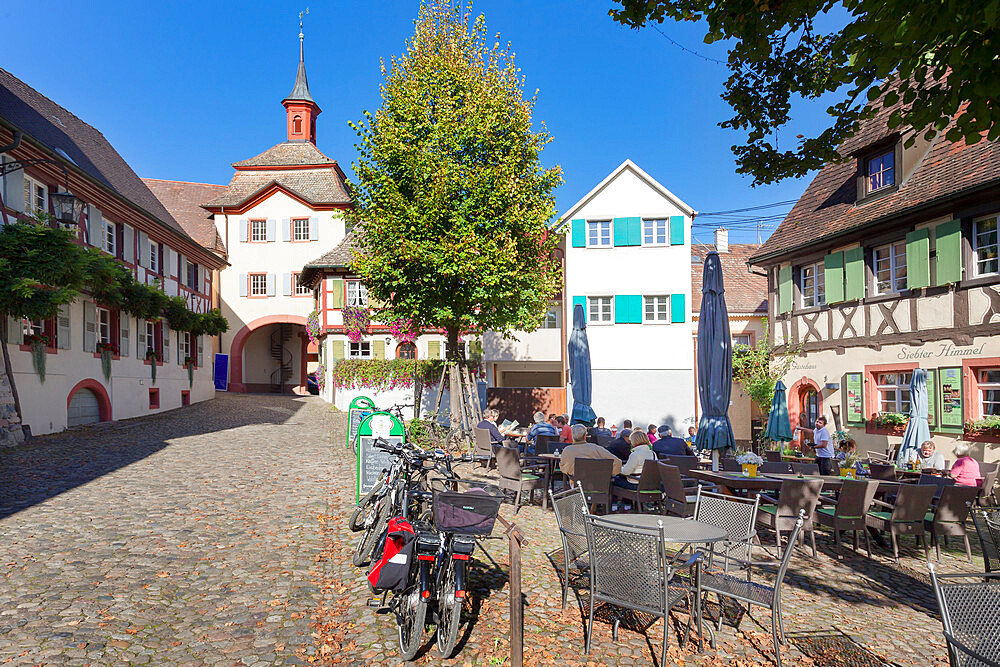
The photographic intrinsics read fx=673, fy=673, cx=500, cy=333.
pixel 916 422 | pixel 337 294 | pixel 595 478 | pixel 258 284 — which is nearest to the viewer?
pixel 595 478

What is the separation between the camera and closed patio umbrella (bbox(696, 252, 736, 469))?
1110 cm

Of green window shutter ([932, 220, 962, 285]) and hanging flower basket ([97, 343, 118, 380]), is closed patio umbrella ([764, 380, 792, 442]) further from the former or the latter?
hanging flower basket ([97, 343, 118, 380])

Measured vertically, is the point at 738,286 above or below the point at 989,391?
above

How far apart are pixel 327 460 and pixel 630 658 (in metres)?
10.1

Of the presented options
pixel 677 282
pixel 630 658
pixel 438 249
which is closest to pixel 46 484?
pixel 438 249

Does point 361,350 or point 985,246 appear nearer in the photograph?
point 985,246

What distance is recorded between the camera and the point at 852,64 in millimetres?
5129

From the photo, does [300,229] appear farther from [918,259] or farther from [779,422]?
[918,259]

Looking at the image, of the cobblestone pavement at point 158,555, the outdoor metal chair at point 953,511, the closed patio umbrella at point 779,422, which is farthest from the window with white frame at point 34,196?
the outdoor metal chair at point 953,511

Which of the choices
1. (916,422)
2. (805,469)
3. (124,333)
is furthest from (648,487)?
(124,333)

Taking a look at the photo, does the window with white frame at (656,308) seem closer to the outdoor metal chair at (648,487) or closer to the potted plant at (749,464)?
the potted plant at (749,464)

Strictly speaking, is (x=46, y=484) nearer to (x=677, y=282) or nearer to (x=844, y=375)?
(x=844, y=375)

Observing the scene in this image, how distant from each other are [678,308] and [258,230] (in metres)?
23.5

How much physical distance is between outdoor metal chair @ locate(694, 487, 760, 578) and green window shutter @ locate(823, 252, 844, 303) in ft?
46.1
